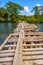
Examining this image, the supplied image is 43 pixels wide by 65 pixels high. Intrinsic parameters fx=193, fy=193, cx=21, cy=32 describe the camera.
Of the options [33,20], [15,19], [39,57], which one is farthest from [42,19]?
[39,57]

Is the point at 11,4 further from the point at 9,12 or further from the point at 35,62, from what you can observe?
the point at 35,62

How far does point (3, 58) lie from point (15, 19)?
76197mm

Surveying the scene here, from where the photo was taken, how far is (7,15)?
81.1 meters

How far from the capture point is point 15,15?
82000 mm

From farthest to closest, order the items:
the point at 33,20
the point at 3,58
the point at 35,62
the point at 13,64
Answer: the point at 33,20 < the point at 3,58 < the point at 35,62 < the point at 13,64

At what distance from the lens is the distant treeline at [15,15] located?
7880 cm

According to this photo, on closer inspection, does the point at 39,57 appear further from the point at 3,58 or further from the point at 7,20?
the point at 7,20

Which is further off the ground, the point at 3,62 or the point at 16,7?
the point at 16,7

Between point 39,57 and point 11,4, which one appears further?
point 11,4

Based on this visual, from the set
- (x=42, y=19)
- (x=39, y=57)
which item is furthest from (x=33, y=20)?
(x=39, y=57)

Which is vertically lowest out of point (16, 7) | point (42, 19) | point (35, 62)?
point (35, 62)

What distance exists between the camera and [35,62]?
4.29 metres

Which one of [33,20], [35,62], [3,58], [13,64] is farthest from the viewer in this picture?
[33,20]

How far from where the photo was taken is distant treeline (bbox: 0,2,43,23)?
78.8 meters
